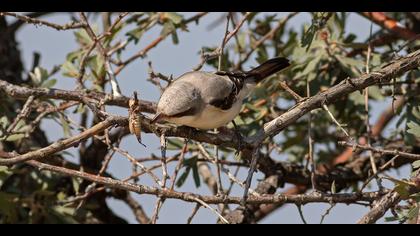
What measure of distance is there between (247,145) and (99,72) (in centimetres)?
168

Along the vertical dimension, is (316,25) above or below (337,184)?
above

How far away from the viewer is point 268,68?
4.50 meters

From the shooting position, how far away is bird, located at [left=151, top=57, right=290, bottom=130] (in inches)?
142

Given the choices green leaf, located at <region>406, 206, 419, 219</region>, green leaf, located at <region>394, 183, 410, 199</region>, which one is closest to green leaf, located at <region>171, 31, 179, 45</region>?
green leaf, located at <region>394, 183, 410, 199</region>

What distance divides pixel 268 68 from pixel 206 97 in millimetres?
698

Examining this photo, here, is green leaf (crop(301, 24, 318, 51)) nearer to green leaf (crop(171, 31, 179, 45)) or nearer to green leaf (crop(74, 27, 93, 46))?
green leaf (crop(171, 31, 179, 45))

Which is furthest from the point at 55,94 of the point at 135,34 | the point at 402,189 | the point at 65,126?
the point at 402,189

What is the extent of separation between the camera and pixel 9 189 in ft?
16.0

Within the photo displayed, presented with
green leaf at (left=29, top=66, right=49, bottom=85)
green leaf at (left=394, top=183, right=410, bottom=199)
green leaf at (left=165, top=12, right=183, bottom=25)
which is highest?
green leaf at (left=165, top=12, right=183, bottom=25)

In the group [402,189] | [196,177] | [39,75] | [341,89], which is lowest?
[402,189]

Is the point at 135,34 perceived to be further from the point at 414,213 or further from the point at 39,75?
the point at 414,213

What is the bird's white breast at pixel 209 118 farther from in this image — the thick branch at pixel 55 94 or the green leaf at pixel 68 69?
the green leaf at pixel 68 69

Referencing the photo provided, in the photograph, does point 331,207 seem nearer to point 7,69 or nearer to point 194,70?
point 194,70
